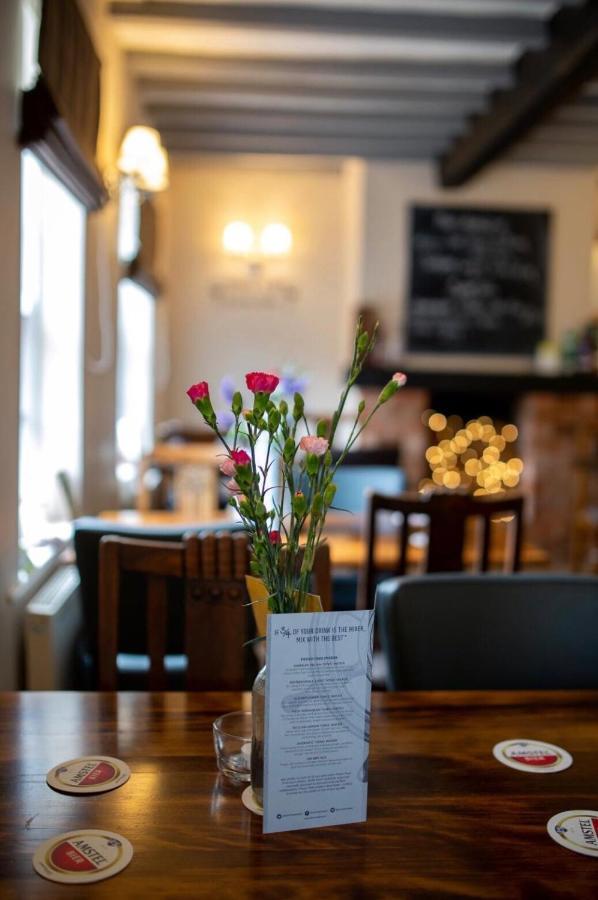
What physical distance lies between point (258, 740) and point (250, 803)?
0.24 feet

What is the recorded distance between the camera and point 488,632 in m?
1.44

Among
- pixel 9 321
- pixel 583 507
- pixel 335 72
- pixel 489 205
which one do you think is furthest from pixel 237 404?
pixel 489 205

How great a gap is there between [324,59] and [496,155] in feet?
3.94

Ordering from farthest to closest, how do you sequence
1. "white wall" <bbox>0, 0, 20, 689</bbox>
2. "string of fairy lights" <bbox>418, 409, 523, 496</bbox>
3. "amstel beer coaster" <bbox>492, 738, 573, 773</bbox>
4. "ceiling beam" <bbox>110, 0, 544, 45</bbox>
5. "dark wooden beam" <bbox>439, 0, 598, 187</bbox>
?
"string of fairy lights" <bbox>418, 409, 523, 496</bbox> → "ceiling beam" <bbox>110, 0, 544, 45</bbox> → "dark wooden beam" <bbox>439, 0, 598, 187</bbox> → "white wall" <bbox>0, 0, 20, 689</bbox> → "amstel beer coaster" <bbox>492, 738, 573, 773</bbox>

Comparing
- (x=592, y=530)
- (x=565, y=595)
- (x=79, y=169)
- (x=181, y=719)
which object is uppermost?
(x=79, y=169)

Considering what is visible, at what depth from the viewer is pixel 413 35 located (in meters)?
3.36

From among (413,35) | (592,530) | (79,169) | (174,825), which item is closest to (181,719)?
(174,825)

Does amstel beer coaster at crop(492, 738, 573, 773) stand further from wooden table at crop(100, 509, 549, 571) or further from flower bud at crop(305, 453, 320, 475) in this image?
wooden table at crop(100, 509, 549, 571)

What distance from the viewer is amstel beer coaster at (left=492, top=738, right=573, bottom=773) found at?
3.45 ft

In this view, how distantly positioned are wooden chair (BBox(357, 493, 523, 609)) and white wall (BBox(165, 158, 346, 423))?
4.18 metres

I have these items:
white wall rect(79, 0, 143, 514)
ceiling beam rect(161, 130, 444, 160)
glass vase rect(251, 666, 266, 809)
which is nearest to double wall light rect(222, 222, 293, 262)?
ceiling beam rect(161, 130, 444, 160)

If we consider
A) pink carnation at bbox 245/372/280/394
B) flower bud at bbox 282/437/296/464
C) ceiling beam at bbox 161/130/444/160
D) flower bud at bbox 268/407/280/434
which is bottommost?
flower bud at bbox 282/437/296/464

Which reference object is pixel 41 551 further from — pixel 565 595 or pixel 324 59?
pixel 324 59

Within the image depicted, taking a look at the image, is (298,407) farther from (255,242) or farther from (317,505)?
(255,242)
